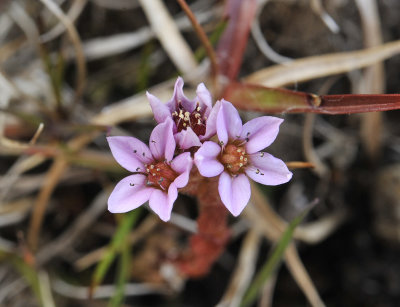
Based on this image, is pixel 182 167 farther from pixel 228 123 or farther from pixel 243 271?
pixel 243 271

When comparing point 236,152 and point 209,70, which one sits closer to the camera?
point 236,152

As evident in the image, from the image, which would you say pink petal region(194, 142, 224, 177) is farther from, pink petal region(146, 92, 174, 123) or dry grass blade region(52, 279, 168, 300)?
dry grass blade region(52, 279, 168, 300)

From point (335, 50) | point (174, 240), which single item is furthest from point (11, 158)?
point (335, 50)

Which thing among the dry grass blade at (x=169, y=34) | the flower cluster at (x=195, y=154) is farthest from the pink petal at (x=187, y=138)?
the dry grass blade at (x=169, y=34)

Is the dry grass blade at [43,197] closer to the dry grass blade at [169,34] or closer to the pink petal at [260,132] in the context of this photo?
the dry grass blade at [169,34]

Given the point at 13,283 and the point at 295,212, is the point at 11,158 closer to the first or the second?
the point at 13,283

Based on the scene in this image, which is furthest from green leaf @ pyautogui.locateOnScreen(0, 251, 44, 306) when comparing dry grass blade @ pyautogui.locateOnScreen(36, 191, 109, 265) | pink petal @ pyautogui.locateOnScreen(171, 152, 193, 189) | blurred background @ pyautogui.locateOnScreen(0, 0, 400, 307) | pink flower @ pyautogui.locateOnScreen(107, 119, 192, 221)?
pink petal @ pyautogui.locateOnScreen(171, 152, 193, 189)
